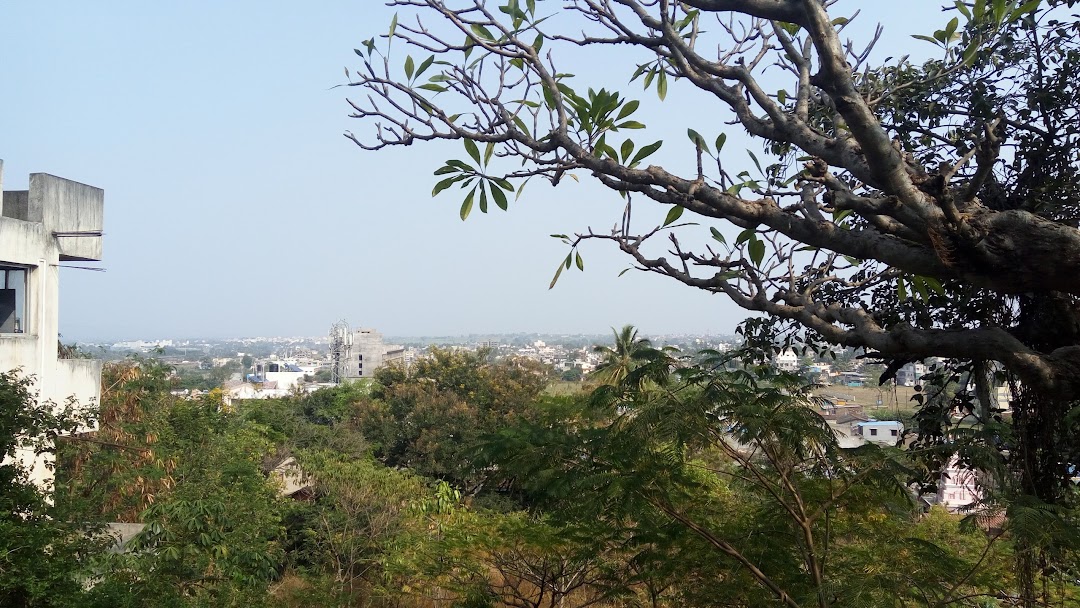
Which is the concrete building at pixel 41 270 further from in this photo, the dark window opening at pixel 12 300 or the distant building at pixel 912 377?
the distant building at pixel 912 377

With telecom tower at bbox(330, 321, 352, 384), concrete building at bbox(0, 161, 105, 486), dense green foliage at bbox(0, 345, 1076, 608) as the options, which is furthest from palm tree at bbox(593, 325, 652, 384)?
telecom tower at bbox(330, 321, 352, 384)

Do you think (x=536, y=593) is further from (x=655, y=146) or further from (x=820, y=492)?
(x=655, y=146)

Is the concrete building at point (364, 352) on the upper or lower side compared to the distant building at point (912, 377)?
A: lower

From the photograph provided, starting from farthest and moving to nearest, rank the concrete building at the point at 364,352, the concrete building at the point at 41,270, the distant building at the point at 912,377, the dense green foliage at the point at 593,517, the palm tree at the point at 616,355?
the concrete building at the point at 364,352, the palm tree at the point at 616,355, the concrete building at the point at 41,270, the distant building at the point at 912,377, the dense green foliage at the point at 593,517

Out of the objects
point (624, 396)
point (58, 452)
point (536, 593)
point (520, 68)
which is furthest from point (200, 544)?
point (520, 68)

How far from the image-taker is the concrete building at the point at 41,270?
725 cm

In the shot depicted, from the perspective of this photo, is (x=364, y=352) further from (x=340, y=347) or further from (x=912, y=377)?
(x=912, y=377)

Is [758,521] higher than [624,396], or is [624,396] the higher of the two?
[624,396]

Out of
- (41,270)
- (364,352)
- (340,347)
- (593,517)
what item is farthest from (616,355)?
(364,352)

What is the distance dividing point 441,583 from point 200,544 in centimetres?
203

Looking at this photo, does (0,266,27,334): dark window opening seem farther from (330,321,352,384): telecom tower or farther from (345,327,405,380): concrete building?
(345,327,405,380): concrete building

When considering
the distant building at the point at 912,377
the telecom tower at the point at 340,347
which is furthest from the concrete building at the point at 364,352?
the distant building at the point at 912,377

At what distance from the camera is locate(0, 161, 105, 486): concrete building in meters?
7.25

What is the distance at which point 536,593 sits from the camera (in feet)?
28.9
